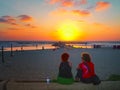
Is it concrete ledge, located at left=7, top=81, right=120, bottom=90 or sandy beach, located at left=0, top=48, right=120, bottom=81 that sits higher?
concrete ledge, located at left=7, top=81, right=120, bottom=90

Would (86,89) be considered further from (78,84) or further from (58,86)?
(58,86)

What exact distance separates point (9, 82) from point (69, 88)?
1.95 m

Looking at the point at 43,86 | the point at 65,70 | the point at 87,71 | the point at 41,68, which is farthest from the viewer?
the point at 41,68

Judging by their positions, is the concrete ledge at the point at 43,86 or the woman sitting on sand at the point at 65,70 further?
the woman sitting on sand at the point at 65,70

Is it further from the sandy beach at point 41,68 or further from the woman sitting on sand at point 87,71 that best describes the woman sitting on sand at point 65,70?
the sandy beach at point 41,68

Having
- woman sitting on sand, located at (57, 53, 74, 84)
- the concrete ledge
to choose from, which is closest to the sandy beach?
woman sitting on sand, located at (57, 53, 74, 84)

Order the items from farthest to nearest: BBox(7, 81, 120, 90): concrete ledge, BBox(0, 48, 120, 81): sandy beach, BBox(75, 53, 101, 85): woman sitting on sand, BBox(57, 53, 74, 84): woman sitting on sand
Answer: BBox(0, 48, 120, 81): sandy beach, BBox(57, 53, 74, 84): woman sitting on sand, BBox(75, 53, 101, 85): woman sitting on sand, BBox(7, 81, 120, 90): concrete ledge

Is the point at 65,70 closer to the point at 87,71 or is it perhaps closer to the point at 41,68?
the point at 87,71

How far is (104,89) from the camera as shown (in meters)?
8.27

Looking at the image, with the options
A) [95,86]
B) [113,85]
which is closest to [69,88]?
[95,86]

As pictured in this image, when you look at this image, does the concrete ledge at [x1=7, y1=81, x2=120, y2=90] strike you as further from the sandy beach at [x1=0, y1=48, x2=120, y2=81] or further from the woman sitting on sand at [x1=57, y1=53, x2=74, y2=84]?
the sandy beach at [x1=0, y1=48, x2=120, y2=81]

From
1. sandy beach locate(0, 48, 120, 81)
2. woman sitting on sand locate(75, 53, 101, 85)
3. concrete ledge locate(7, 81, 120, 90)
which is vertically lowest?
sandy beach locate(0, 48, 120, 81)

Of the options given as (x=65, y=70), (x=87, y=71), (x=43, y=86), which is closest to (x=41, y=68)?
(x=65, y=70)

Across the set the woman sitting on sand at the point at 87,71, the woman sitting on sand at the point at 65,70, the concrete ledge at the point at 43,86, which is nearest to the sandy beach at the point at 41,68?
the woman sitting on sand at the point at 65,70
